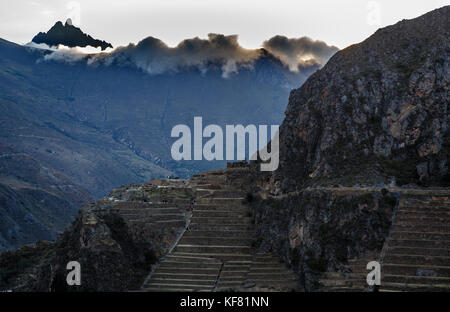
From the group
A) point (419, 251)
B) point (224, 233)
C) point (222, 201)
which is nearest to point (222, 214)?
point (222, 201)

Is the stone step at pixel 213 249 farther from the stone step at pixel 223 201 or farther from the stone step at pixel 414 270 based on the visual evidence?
the stone step at pixel 414 270

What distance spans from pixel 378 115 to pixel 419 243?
27.8m

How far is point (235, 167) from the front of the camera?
458 feet

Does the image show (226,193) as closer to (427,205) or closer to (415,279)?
(427,205)

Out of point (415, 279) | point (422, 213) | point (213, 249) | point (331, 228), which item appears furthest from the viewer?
point (213, 249)

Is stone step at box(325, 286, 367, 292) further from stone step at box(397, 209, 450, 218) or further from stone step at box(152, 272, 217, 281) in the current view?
stone step at box(152, 272, 217, 281)

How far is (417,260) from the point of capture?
84500 mm

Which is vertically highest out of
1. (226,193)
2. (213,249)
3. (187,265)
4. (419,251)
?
(419,251)

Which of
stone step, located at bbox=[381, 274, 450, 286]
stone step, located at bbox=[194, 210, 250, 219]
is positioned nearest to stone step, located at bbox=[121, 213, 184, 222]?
stone step, located at bbox=[194, 210, 250, 219]

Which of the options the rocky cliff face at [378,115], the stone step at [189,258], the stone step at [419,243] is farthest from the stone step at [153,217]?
the stone step at [419,243]

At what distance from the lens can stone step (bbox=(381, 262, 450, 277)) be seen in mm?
82312

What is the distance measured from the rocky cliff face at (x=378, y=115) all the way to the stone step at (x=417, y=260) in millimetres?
16745
